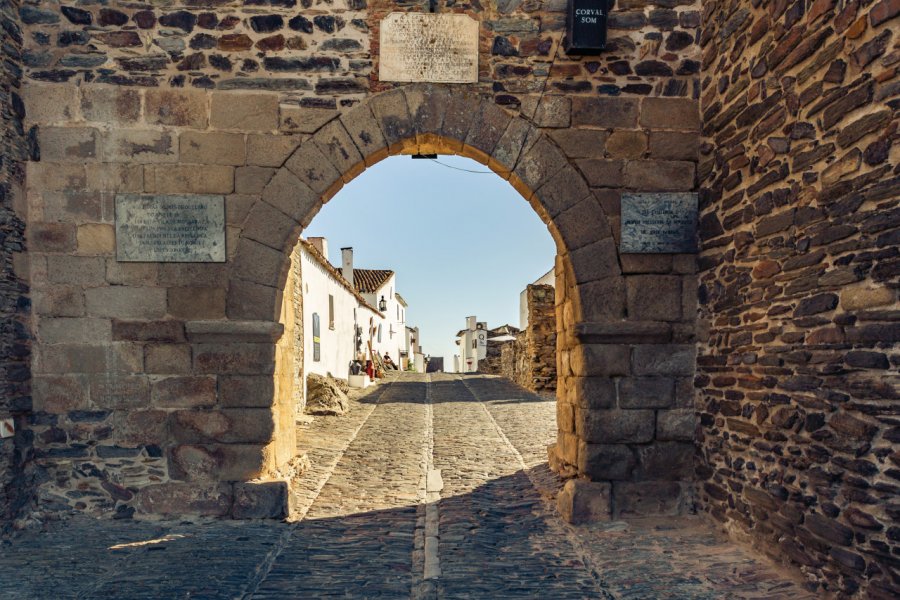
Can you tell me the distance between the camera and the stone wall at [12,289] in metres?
3.98

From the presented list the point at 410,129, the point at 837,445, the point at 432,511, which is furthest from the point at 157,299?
the point at 837,445

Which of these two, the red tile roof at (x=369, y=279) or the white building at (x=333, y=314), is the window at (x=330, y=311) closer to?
the white building at (x=333, y=314)

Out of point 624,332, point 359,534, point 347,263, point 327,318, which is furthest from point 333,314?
point 347,263

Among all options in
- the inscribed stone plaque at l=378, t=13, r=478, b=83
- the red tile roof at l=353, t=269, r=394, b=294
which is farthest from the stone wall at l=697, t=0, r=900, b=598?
the red tile roof at l=353, t=269, r=394, b=294

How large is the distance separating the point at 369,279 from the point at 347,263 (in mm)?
3698

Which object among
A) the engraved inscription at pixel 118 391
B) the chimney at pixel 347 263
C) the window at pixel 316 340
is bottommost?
the engraved inscription at pixel 118 391

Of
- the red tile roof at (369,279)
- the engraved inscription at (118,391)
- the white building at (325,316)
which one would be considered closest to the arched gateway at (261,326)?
the engraved inscription at (118,391)

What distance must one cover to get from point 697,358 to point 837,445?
1509mm

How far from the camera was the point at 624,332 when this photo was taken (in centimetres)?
431

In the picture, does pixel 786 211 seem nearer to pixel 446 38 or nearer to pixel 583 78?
pixel 583 78

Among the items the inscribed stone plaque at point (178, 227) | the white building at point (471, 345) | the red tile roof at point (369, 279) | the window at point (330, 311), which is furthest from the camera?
the white building at point (471, 345)

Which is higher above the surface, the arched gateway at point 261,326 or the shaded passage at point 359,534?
the arched gateway at point 261,326

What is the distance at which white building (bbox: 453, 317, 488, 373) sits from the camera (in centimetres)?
3222

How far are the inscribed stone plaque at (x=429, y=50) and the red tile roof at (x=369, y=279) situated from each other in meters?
23.3
